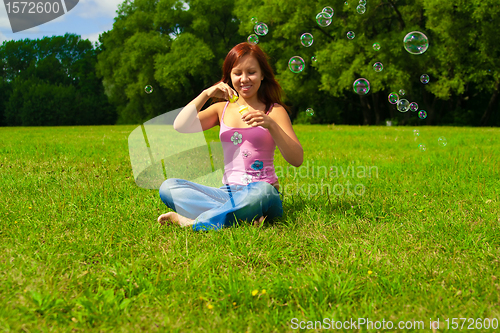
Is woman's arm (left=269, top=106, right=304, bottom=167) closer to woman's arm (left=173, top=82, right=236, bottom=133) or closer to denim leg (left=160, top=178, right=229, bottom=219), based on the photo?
woman's arm (left=173, top=82, right=236, bottom=133)

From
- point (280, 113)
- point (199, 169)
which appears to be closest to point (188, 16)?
point (199, 169)

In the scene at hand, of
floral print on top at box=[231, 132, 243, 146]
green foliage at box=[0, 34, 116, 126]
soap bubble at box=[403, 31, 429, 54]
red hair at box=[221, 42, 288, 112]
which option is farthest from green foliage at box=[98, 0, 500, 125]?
floral print on top at box=[231, 132, 243, 146]

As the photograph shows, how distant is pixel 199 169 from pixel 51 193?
6.90 ft

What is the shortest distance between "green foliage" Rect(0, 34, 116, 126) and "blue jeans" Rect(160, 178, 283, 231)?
1485 inches

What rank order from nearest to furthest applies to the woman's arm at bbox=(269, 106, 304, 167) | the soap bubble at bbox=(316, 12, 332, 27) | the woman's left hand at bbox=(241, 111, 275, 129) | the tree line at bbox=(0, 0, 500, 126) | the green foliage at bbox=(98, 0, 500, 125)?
the woman's left hand at bbox=(241, 111, 275, 129) → the woman's arm at bbox=(269, 106, 304, 167) → the soap bubble at bbox=(316, 12, 332, 27) → the green foliage at bbox=(98, 0, 500, 125) → the tree line at bbox=(0, 0, 500, 126)

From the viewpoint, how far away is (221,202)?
9.99 feet

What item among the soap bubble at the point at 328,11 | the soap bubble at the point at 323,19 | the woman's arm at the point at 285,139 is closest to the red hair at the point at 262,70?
the woman's arm at the point at 285,139

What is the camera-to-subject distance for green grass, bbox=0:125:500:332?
182cm

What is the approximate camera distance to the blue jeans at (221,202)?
2.82 m

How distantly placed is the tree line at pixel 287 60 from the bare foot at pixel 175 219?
435 inches

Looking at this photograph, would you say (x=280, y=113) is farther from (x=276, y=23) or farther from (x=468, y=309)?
(x=276, y=23)

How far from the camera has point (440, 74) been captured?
72.4 feet

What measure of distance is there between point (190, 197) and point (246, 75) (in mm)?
1052

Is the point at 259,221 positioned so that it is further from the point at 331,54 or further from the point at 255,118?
the point at 331,54
